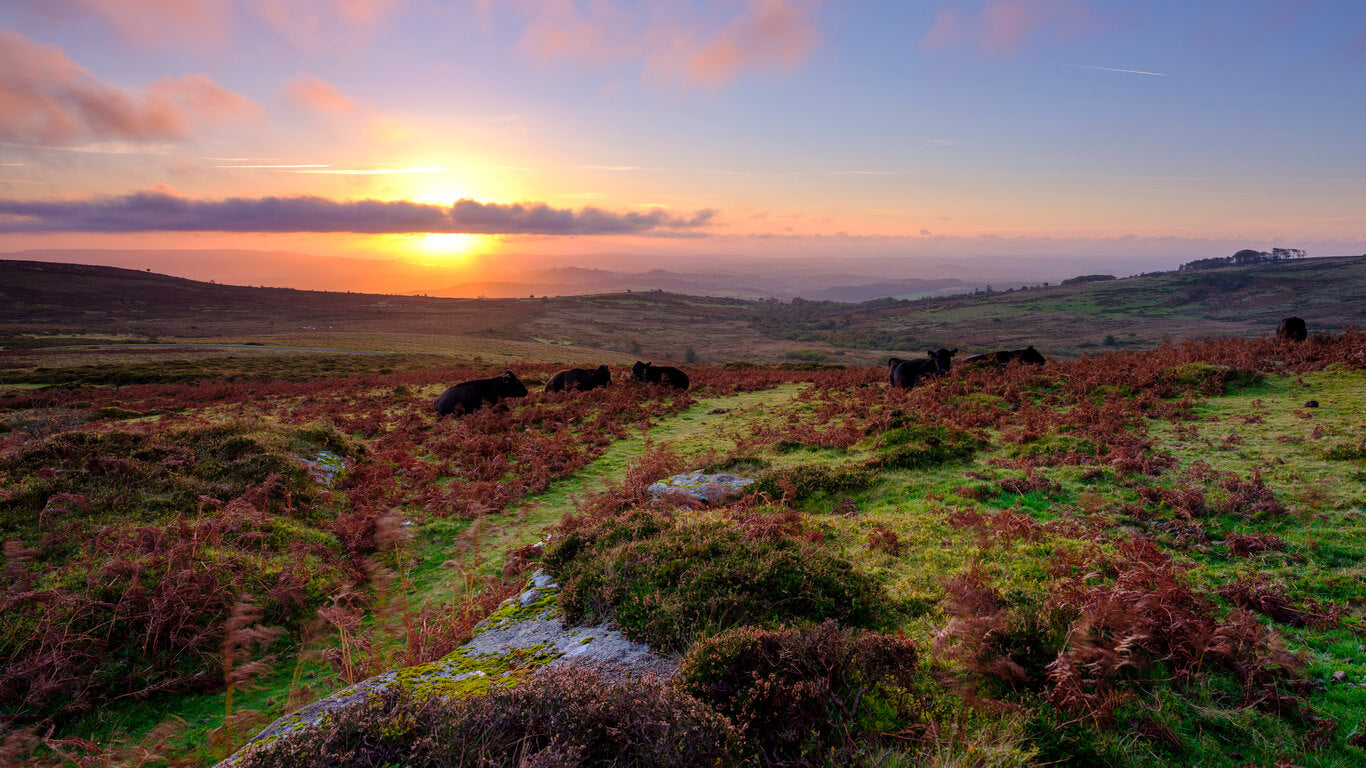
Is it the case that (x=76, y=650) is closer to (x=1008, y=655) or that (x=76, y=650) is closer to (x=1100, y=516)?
(x=1008, y=655)

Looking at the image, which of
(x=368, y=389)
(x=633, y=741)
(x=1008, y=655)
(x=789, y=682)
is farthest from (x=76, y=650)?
(x=368, y=389)

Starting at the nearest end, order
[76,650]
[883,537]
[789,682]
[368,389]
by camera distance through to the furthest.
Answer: [789,682] < [76,650] < [883,537] < [368,389]

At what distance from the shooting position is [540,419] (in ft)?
59.3

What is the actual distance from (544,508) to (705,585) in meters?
6.29

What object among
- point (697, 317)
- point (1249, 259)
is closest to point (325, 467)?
point (697, 317)

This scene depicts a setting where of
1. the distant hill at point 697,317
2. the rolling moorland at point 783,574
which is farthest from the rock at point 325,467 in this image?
the distant hill at point 697,317

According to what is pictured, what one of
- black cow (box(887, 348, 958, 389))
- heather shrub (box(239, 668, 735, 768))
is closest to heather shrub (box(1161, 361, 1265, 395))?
black cow (box(887, 348, 958, 389))

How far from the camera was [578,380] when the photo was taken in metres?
24.7

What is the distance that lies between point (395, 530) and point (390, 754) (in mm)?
5016

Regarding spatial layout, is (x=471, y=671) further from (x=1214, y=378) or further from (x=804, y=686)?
(x=1214, y=378)

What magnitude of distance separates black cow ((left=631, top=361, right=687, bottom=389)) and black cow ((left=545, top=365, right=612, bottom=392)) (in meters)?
1.62

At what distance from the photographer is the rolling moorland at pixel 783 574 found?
3.28 meters

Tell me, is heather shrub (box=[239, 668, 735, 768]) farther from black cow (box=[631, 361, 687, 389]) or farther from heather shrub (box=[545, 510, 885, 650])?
black cow (box=[631, 361, 687, 389])

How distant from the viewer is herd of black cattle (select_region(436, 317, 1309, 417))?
19703 millimetres
